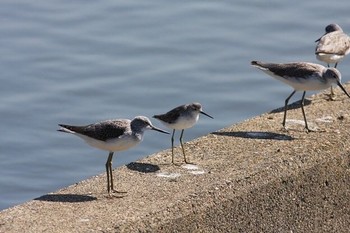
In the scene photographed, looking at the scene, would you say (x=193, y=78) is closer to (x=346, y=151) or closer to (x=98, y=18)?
(x=98, y=18)

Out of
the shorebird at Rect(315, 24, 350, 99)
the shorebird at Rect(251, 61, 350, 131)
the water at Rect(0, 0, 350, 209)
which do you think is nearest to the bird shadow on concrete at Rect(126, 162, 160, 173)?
the shorebird at Rect(251, 61, 350, 131)

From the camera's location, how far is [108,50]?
A: 49.1 ft

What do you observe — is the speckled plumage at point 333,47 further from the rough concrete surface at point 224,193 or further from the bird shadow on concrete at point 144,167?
the bird shadow on concrete at point 144,167

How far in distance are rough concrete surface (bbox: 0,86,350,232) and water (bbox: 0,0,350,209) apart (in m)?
3.38

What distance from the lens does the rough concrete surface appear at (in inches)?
325

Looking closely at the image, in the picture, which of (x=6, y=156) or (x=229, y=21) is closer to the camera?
(x=6, y=156)

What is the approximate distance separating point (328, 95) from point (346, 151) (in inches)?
81.9

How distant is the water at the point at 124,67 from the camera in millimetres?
13180

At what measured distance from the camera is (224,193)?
28.6ft

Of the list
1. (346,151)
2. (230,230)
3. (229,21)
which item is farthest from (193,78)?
(230,230)

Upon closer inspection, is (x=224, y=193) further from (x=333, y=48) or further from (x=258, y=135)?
(x=333, y=48)

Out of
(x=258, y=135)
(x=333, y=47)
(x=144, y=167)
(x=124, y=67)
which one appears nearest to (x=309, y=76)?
(x=258, y=135)

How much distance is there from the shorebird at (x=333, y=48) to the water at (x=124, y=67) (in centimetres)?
105

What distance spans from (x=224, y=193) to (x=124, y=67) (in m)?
6.04
